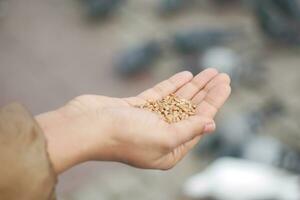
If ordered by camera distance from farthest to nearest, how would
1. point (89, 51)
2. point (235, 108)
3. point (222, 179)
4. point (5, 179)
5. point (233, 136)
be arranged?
1. point (89, 51)
2. point (235, 108)
3. point (233, 136)
4. point (222, 179)
5. point (5, 179)

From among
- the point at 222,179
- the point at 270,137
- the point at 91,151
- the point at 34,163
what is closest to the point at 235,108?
the point at 270,137

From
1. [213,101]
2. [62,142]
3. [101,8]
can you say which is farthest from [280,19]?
[62,142]

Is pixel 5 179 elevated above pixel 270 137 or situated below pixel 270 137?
above

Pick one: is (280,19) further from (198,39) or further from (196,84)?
(196,84)

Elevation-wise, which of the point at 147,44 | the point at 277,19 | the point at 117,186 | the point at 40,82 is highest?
the point at 277,19

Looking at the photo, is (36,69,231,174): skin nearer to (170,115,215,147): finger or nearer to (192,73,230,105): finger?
(170,115,215,147): finger

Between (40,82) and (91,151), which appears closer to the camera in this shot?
(91,151)

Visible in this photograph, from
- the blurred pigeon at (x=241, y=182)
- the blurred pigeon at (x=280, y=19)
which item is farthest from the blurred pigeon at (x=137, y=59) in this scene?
the blurred pigeon at (x=241, y=182)

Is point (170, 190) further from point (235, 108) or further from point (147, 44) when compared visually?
point (147, 44)
